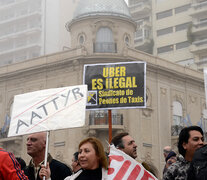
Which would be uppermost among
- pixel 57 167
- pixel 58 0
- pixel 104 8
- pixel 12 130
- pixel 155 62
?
pixel 58 0

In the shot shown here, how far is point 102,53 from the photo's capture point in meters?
31.0

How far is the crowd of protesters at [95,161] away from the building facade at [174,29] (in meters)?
40.9

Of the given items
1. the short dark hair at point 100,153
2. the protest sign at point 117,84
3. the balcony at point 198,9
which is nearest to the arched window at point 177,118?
the balcony at point 198,9

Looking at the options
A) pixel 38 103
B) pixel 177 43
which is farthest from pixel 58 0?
pixel 38 103

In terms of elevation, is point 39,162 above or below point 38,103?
below

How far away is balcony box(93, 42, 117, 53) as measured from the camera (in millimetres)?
32122

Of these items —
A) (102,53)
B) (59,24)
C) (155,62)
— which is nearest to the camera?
(102,53)

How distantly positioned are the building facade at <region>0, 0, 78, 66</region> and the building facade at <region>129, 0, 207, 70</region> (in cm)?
869

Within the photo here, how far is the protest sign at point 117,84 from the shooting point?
12.0 metres

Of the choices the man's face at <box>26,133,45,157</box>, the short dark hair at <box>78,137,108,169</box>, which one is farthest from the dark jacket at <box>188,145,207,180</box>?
the man's face at <box>26,133,45,157</box>

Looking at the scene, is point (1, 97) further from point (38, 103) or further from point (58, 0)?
point (38, 103)

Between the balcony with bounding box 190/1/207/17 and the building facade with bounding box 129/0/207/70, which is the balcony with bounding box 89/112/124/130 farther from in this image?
the balcony with bounding box 190/1/207/17

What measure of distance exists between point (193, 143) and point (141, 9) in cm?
4950

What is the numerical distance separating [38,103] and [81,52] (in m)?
24.2
